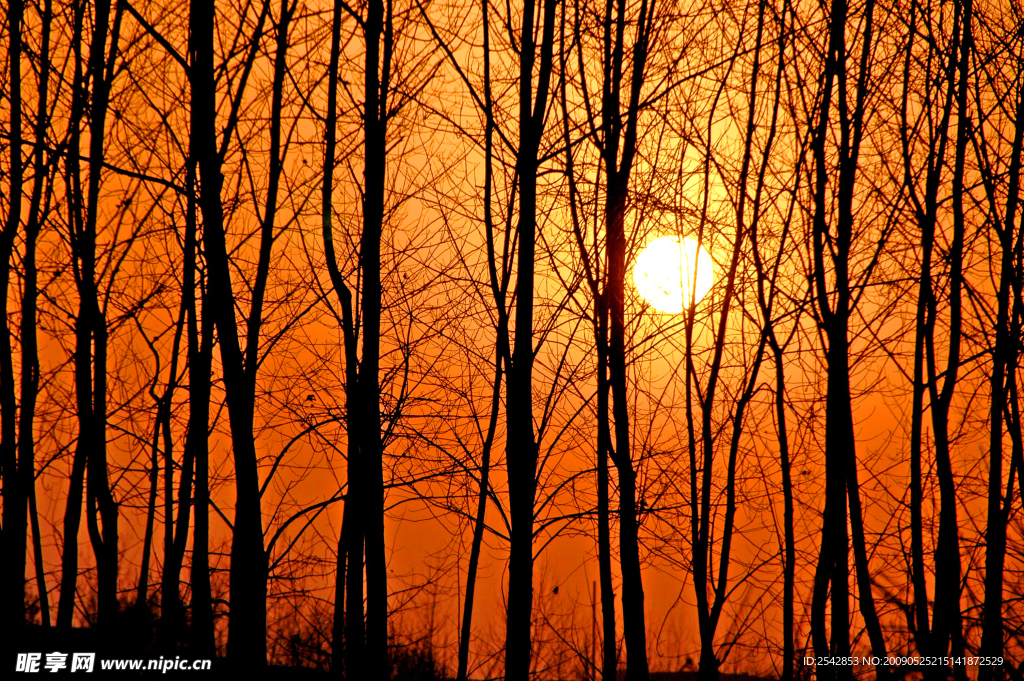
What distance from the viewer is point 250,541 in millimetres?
2863

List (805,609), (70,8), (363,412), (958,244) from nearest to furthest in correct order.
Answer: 1. (363,412)
2. (958,244)
3. (70,8)
4. (805,609)

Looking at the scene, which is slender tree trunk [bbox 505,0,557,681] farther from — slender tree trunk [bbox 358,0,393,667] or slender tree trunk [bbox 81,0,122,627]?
slender tree trunk [bbox 81,0,122,627]

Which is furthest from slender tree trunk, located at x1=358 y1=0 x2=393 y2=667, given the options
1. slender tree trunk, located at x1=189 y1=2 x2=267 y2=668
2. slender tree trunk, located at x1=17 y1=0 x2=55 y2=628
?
slender tree trunk, located at x1=17 y1=0 x2=55 y2=628

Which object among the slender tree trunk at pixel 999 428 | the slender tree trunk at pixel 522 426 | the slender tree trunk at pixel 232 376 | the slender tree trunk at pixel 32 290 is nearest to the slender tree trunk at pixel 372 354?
the slender tree trunk at pixel 232 376

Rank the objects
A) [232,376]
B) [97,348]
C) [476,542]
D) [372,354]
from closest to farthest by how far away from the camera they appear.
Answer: [232,376]
[372,354]
[97,348]
[476,542]

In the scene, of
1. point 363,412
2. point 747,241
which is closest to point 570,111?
point 747,241

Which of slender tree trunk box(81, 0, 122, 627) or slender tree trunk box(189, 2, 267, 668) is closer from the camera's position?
slender tree trunk box(189, 2, 267, 668)

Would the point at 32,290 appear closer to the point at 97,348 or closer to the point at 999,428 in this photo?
the point at 97,348

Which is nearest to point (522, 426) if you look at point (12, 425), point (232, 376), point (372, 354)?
point (372, 354)

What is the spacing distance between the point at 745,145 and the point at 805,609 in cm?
295

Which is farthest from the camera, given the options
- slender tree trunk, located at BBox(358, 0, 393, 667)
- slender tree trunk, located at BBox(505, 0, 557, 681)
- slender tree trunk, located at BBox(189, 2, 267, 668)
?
slender tree trunk, located at BBox(505, 0, 557, 681)

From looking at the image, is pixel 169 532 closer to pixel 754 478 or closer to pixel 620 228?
pixel 620 228

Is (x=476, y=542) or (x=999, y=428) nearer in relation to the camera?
(x=999, y=428)

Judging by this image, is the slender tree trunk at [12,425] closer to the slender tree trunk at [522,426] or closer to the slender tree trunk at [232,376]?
the slender tree trunk at [232,376]
